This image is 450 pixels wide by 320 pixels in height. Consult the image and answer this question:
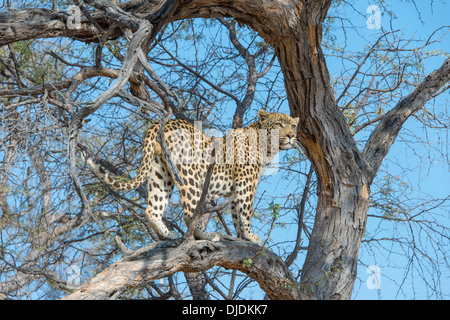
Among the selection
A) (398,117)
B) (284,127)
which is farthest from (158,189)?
(398,117)

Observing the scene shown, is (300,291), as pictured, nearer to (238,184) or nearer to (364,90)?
(238,184)

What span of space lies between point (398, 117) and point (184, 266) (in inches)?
120

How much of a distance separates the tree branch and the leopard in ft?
3.39

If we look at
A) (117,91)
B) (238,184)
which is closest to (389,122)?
(238,184)

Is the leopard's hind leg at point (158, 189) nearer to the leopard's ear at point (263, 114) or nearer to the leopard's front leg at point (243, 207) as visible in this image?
the leopard's front leg at point (243, 207)

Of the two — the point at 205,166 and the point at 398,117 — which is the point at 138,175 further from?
the point at 398,117

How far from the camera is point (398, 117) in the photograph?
677cm

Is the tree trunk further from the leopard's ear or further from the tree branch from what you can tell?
the tree branch

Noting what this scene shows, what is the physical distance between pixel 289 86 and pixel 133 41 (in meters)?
2.05

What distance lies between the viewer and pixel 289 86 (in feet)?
20.7

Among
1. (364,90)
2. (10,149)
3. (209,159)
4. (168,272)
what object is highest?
(364,90)

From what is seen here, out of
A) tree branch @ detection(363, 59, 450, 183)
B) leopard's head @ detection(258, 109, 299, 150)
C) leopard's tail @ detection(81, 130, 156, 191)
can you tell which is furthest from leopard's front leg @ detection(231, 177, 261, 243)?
tree branch @ detection(363, 59, 450, 183)

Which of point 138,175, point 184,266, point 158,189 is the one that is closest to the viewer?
point 184,266

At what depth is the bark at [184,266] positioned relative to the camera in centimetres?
484
